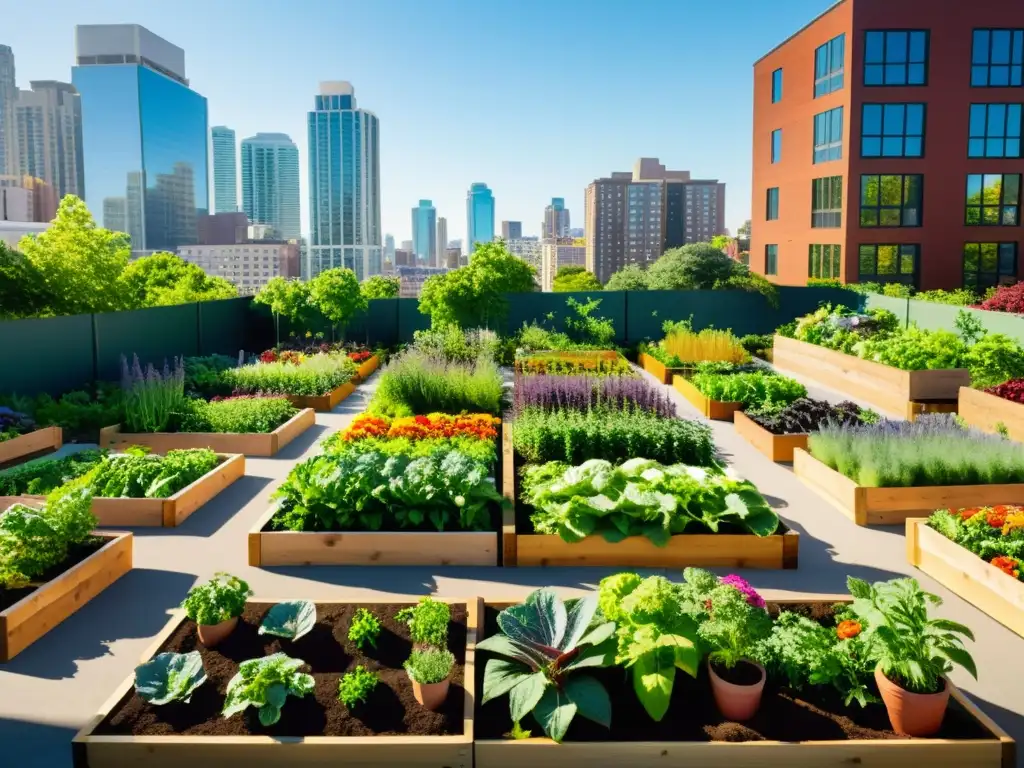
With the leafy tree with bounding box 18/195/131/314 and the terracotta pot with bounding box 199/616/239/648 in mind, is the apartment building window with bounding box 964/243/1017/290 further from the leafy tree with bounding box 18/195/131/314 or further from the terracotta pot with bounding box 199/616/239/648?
the terracotta pot with bounding box 199/616/239/648

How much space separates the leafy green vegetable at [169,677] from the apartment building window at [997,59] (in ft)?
86.0

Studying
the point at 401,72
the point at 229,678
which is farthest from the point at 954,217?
the point at 229,678

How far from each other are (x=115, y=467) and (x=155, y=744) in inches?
161

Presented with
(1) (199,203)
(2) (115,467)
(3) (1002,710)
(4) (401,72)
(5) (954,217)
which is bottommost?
(3) (1002,710)

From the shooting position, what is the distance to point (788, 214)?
90.9ft

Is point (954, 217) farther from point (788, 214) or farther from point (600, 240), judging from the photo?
point (600, 240)

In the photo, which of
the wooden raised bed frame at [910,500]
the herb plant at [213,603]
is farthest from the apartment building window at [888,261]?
the herb plant at [213,603]

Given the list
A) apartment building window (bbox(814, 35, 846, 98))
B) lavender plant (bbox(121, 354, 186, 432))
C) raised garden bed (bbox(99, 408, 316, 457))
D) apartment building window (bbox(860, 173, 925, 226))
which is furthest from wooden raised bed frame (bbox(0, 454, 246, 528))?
apartment building window (bbox(814, 35, 846, 98))

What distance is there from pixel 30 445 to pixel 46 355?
2160mm

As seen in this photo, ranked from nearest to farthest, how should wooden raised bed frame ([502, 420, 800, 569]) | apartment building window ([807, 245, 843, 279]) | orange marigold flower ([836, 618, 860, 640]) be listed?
1. orange marigold flower ([836, 618, 860, 640])
2. wooden raised bed frame ([502, 420, 800, 569])
3. apartment building window ([807, 245, 843, 279])

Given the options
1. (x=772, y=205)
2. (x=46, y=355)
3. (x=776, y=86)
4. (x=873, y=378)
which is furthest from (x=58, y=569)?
(x=776, y=86)

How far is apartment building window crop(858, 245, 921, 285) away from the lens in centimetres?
2433

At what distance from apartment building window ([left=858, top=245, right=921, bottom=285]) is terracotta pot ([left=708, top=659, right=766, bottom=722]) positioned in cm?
2346

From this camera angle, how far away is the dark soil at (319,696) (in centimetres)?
305
